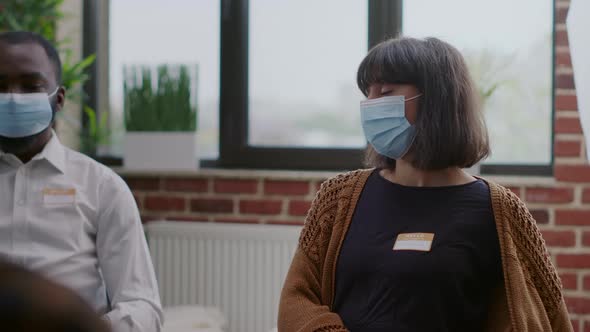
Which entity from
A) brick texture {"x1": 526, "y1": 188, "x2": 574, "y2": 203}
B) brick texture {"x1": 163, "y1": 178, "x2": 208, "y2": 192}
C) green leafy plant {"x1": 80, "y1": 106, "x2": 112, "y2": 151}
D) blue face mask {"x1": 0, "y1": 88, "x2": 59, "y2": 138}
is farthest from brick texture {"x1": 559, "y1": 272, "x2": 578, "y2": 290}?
green leafy plant {"x1": 80, "y1": 106, "x2": 112, "y2": 151}

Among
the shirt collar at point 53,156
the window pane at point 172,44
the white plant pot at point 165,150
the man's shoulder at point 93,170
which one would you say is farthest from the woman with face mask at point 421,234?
the window pane at point 172,44

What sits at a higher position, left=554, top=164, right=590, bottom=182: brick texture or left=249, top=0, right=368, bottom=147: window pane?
left=249, top=0, right=368, bottom=147: window pane

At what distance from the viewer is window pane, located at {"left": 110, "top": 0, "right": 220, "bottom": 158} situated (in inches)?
116

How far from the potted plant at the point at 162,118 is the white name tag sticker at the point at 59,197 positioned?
1.06 metres

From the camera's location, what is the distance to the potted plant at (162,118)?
9.12 ft

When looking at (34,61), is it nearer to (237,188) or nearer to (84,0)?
(237,188)

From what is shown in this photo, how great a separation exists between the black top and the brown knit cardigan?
3 cm

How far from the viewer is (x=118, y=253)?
1672mm

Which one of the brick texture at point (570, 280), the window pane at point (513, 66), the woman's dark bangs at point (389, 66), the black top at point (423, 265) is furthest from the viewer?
the window pane at point (513, 66)

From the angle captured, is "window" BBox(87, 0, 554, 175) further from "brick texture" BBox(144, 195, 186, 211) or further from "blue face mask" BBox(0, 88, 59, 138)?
"blue face mask" BBox(0, 88, 59, 138)

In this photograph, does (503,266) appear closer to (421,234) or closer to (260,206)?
(421,234)

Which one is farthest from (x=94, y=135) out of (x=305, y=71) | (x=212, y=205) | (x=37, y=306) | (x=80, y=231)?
(x=37, y=306)

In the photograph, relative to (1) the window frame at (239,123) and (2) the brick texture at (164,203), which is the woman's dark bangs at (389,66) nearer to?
(1) the window frame at (239,123)

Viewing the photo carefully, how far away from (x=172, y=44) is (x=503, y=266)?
1980 mm
